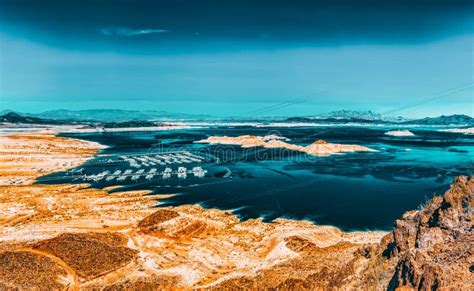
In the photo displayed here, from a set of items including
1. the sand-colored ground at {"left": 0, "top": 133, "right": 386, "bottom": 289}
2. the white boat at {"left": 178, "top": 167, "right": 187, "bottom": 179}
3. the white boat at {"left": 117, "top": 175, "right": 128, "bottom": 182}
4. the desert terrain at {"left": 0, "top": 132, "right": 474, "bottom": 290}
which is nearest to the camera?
the desert terrain at {"left": 0, "top": 132, "right": 474, "bottom": 290}

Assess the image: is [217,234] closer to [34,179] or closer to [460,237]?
[460,237]

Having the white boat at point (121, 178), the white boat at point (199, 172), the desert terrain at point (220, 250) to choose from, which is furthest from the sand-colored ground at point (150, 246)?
the white boat at point (199, 172)

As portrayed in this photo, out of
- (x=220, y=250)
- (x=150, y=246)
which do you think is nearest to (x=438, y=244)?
(x=220, y=250)

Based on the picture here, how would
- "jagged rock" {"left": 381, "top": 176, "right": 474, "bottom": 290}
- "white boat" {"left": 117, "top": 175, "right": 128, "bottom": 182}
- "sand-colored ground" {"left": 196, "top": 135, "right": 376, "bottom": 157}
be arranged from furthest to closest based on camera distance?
"sand-colored ground" {"left": 196, "top": 135, "right": 376, "bottom": 157}, "white boat" {"left": 117, "top": 175, "right": 128, "bottom": 182}, "jagged rock" {"left": 381, "top": 176, "right": 474, "bottom": 290}

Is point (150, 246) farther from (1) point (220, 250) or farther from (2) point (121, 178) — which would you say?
(2) point (121, 178)

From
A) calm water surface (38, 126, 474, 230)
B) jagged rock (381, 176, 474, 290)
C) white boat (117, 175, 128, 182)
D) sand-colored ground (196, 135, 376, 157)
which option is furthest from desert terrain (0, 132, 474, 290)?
sand-colored ground (196, 135, 376, 157)

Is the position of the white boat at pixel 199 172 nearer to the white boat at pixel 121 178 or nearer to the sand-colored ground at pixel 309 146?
the white boat at pixel 121 178

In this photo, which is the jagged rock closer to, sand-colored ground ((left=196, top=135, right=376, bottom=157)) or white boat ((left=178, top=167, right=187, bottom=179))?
white boat ((left=178, top=167, right=187, bottom=179))
